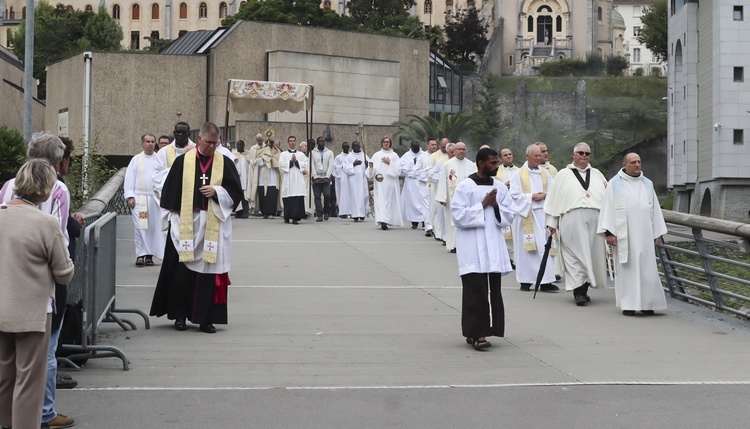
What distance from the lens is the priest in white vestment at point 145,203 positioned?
56.5 feet

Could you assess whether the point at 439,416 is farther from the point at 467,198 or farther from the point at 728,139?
the point at 728,139

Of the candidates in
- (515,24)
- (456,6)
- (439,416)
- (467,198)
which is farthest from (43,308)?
(456,6)

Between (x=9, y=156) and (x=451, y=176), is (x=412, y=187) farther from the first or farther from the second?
(x=9, y=156)

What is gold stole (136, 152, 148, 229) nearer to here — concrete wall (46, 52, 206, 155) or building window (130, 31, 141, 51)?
concrete wall (46, 52, 206, 155)

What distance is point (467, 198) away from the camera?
10914 millimetres

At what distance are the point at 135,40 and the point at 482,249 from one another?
133 metres

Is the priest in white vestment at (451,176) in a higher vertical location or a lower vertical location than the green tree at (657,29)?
lower

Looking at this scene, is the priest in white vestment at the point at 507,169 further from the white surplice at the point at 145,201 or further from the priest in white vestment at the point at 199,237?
the priest in white vestment at the point at 199,237

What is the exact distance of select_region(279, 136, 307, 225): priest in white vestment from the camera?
91.4 ft

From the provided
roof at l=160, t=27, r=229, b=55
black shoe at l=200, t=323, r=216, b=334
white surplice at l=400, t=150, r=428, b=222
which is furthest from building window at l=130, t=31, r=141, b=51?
black shoe at l=200, t=323, r=216, b=334

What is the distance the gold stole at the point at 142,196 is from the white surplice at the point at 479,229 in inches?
289

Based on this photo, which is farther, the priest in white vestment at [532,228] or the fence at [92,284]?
the priest in white vestment at [532,228]

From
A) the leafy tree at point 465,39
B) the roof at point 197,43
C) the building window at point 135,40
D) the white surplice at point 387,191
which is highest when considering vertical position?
the building window at point 135,40

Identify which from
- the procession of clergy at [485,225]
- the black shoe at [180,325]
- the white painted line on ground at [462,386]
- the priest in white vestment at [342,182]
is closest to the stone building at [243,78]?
the priest in white vestment at [342,182]
